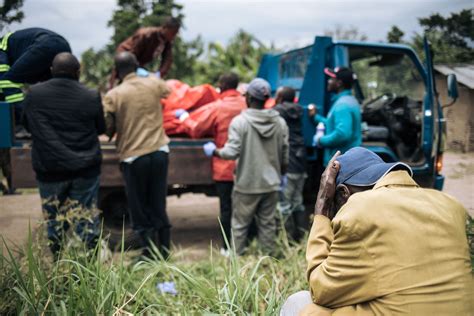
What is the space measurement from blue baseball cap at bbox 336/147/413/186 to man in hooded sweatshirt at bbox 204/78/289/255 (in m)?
2.05

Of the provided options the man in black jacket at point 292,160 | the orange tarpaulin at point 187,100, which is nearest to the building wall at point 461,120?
the man in black jacket at point 292,160

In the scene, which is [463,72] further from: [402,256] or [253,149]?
[402,256]

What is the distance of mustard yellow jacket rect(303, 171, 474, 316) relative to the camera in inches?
58.3

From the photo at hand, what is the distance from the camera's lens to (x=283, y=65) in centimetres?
599

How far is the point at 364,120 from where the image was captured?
5.55 metres

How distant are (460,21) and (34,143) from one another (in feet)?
10.2

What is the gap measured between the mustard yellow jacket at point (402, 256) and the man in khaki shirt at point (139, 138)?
2572mm

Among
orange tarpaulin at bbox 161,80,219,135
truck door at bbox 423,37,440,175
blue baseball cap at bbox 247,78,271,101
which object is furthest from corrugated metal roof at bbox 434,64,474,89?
orange tarpaulin at bbox 161,80,219,135

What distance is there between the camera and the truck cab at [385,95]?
4773 mm

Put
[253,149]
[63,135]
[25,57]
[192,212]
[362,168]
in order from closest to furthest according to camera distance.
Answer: [362,168] < [25,57] < [63,135] < [253,149] < [192,212]

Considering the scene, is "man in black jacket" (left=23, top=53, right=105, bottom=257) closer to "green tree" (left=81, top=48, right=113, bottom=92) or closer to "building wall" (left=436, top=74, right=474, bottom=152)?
"building wall" (left=436, top=74, right=474, bottom=152)

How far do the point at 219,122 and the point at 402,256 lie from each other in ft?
10.2

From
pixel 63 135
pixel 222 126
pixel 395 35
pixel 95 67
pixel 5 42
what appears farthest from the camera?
pixel 95 67

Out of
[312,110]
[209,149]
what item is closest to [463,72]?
[312,110]
